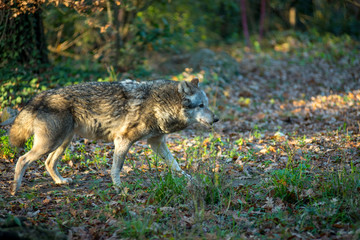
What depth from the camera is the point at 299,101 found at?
1204 cm

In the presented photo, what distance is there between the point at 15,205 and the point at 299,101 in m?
Result: 9.99

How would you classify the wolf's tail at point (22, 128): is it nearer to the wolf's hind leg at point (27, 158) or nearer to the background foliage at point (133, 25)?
the wolf's hind leg at point (27, 158)

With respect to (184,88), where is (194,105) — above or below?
below

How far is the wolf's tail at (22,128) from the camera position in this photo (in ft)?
18.6

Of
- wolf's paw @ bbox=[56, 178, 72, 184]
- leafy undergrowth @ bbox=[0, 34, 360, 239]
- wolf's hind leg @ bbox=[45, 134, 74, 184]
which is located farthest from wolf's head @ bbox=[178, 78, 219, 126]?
wolf's paw @ bbox=[56, 178, 72, 184]

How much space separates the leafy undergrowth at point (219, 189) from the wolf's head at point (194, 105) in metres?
0.58

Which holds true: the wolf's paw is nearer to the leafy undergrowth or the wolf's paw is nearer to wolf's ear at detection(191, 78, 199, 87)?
the leafy undergrowth

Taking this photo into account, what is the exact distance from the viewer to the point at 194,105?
242 inches

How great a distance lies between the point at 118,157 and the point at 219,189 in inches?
76.6

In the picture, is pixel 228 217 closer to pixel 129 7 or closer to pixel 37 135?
pixel 37 135

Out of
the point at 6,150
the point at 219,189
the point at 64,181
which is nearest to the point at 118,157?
the point at 64,181

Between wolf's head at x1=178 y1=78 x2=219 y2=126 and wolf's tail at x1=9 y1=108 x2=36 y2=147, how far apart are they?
8.66 feet

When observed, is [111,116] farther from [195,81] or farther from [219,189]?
[219,189]

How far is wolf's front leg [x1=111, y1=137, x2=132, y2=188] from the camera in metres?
5.80
